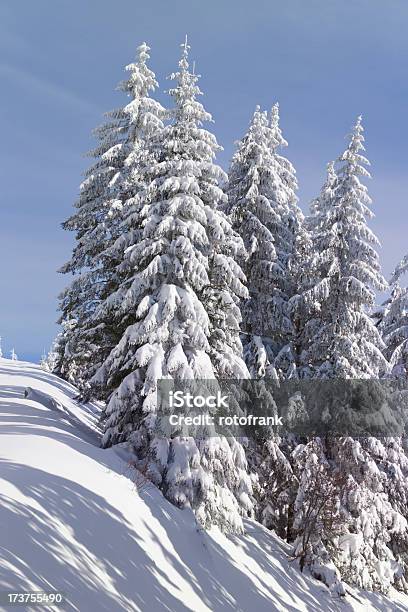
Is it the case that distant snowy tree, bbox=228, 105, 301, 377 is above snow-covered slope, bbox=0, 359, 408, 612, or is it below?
above

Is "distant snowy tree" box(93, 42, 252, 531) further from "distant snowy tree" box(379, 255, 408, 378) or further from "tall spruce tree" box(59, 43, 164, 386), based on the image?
"distant snowy tree" box(379, 255, 408, 378)

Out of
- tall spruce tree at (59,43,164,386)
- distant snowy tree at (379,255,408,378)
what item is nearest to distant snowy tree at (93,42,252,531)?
tall spruce tree at (59,43,164,386)

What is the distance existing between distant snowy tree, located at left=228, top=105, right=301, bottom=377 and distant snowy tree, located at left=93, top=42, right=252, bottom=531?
11.5ft

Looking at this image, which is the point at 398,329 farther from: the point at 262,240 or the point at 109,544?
the point at 109,544

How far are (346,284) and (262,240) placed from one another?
3518 mm

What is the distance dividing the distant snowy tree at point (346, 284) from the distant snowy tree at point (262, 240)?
1304 mm

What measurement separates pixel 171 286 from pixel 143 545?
6.33 metres

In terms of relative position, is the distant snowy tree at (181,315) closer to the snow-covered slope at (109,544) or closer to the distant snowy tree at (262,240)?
the snow-covered slope at (109,544)

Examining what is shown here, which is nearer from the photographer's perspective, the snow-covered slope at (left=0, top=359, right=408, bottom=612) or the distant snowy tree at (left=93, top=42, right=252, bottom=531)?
the snow-covered slope at (left=0, top=359, right=408, bottom=612)

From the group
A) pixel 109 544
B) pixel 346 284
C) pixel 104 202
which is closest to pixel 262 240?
pixel 346 284

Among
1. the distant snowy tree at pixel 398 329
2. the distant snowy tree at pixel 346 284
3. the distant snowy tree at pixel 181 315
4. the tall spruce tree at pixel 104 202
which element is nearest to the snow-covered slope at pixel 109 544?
the distant snowy tree at pixel 181 315

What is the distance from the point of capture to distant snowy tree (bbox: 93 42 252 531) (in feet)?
41.4

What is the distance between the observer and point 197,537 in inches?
468

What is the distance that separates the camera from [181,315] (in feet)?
46.0
